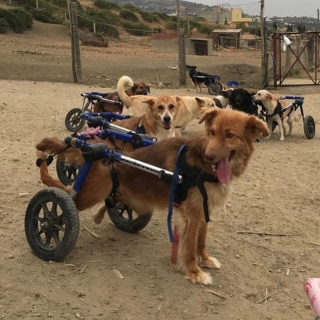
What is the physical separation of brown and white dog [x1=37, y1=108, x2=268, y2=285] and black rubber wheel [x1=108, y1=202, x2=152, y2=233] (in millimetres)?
381

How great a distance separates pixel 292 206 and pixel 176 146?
250cm

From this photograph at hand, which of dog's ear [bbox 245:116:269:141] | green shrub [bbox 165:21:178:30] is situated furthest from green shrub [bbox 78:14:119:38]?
dog's ear [bbox 245:116:269:141]

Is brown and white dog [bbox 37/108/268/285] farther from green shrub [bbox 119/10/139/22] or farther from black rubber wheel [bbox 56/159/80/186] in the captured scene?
green shrub [bbox 119/10/139/22]

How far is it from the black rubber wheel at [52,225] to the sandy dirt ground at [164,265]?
102 mm

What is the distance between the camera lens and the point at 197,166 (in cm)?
362

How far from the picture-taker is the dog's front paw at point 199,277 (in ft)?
12.2

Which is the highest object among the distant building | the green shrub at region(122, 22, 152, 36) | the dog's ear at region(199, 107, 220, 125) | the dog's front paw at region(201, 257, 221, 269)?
the distant building

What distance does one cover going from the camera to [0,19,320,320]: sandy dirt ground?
3.34 m

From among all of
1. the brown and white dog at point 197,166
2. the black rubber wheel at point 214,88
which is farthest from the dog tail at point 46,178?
the black rubber wheel at point 214,88

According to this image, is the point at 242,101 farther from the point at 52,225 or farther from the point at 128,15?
the point at 128,15

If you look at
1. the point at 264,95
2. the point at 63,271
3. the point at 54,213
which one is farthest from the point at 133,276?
the point at 264,95

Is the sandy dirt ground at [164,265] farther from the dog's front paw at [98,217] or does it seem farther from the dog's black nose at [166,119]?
the dog's black nose at [166,119]

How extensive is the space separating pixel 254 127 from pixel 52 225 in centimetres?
172

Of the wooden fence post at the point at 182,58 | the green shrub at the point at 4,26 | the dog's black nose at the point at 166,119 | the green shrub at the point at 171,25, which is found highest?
the green shrub at the point at 171,25
